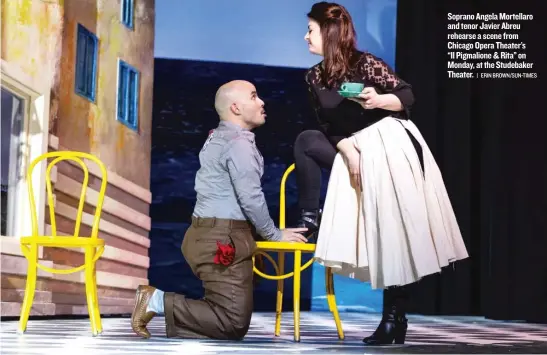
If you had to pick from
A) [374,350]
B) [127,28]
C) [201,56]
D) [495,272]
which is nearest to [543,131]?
[495,272]

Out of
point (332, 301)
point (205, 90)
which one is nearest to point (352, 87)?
point (332, 301)

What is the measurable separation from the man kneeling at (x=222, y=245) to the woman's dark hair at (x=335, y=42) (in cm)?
38

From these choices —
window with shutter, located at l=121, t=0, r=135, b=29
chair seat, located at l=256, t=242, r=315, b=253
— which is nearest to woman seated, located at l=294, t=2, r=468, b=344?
chair seat, located at l=256, t=242, r=315, b=253

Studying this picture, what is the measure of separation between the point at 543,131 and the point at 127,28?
2667mm

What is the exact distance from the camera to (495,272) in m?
5.25

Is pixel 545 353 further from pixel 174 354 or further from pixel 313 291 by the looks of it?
pixel 313 291

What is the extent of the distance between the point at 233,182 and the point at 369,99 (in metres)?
0.55

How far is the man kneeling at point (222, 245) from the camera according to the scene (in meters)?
2.89

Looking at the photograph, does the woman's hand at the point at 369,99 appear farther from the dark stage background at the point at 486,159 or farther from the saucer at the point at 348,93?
the dark stage background at the point at 486,159

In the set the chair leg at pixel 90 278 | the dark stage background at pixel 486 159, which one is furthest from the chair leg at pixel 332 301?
the dark stage background at pixel 486 159

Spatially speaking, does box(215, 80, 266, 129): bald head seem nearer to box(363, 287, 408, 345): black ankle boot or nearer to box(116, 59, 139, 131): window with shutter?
box(363, 287, 408, 345): black ankle boot

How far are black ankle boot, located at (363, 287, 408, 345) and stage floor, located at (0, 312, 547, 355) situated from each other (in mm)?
58

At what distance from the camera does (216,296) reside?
2.92 metres

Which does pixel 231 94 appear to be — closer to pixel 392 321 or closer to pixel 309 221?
pixel 309 221
